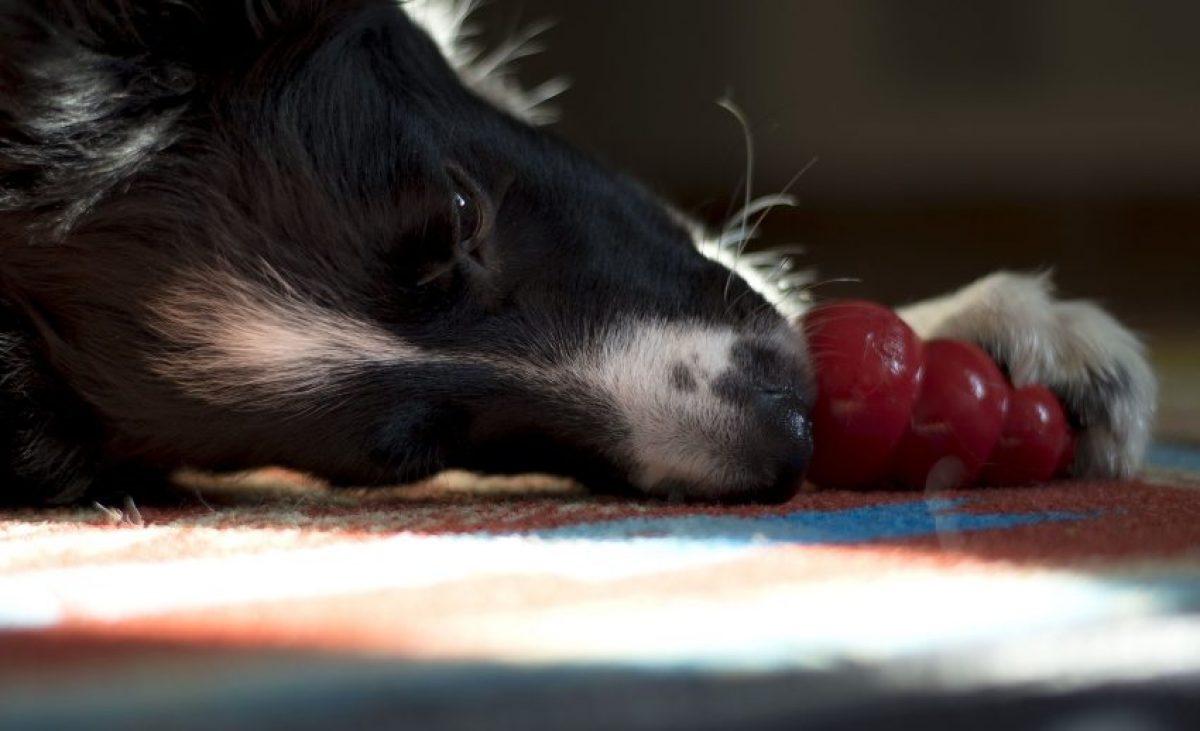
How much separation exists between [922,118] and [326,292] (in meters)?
4.21

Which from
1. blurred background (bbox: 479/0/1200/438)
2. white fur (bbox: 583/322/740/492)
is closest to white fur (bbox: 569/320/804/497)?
white fur (bbox: 583/322/740/492)

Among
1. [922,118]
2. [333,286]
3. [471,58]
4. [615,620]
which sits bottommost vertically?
[615,620]

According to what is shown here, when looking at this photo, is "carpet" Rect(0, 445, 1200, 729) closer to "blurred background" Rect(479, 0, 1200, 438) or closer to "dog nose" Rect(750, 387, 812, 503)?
"dog nose" Rect(750, 387, 812, 503)

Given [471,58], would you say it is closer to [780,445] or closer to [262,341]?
[262,341]

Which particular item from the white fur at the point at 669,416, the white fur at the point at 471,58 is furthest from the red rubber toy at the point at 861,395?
the white fur at the point at 471,58

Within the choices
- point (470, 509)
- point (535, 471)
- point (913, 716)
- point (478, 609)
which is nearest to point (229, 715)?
point (478, 609)

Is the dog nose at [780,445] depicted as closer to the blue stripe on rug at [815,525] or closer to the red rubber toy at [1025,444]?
the blue stripe on rug at [815,525]

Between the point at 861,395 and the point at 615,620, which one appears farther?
the point at 861,395

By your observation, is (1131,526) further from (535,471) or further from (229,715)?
(229,715)

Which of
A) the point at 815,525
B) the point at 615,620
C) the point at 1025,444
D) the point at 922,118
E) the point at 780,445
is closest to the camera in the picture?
the point at 615,620

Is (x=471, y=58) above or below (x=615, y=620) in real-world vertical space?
above

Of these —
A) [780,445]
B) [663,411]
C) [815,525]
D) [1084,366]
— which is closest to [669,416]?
[663,411]

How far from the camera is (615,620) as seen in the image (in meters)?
0.82

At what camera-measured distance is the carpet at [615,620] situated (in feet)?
2.28
